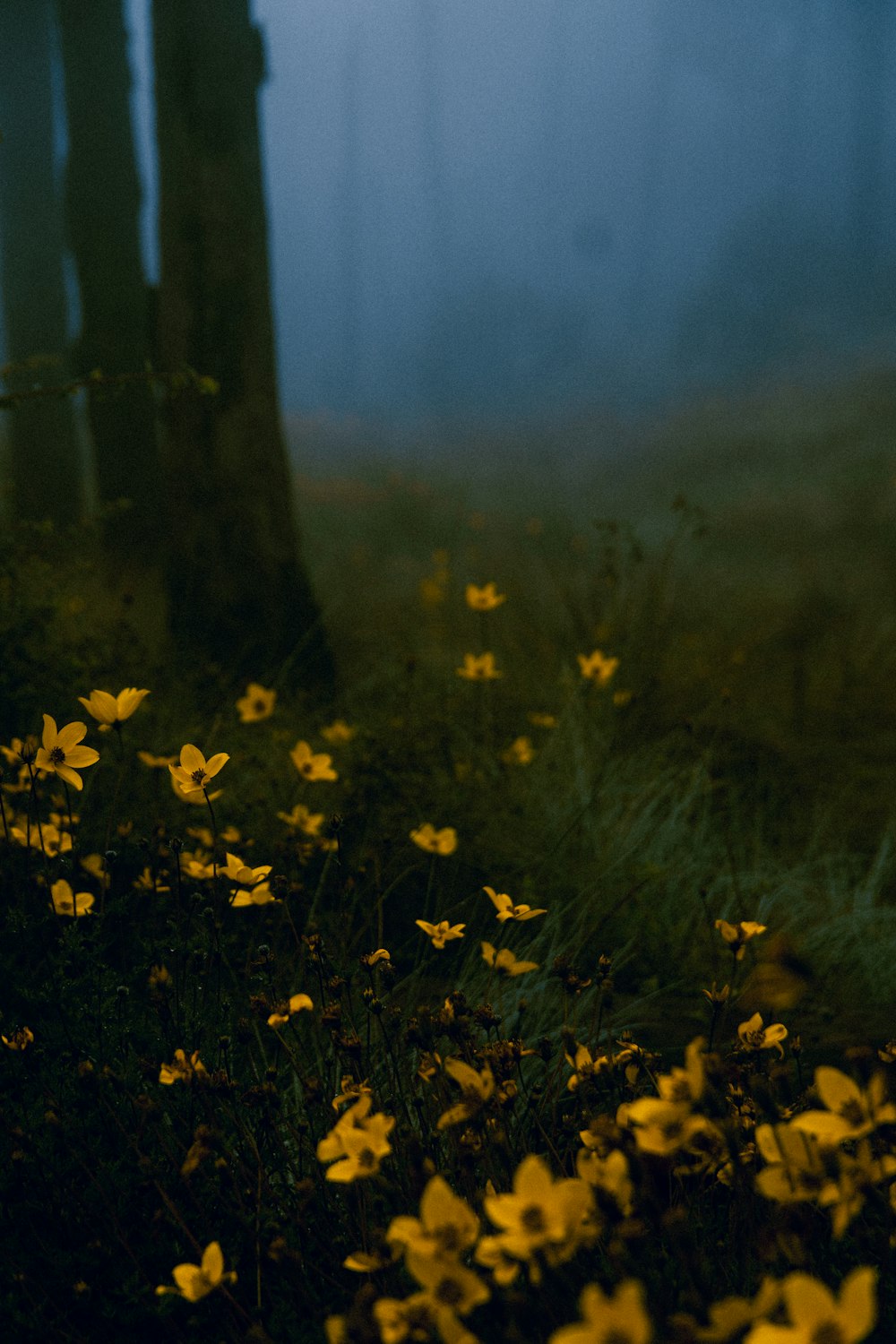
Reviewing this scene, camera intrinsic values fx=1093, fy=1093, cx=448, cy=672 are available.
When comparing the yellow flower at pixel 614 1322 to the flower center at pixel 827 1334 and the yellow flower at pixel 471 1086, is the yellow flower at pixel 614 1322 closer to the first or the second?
the flower center at pixel 827 1334

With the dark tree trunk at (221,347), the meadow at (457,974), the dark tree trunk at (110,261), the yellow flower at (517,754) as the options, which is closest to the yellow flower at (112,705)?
the meadow at (457,974)

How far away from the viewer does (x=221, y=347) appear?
4.62 metres

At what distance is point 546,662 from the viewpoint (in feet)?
15.0

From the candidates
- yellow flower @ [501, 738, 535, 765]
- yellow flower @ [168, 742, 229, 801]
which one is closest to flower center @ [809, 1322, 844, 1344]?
yellow flower @ [168, 742, 229, 801]

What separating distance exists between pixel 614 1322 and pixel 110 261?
6939 mm

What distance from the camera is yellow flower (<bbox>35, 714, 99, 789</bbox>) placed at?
1.51 metres

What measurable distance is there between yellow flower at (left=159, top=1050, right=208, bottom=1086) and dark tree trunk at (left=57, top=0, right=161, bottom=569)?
17.5 ft

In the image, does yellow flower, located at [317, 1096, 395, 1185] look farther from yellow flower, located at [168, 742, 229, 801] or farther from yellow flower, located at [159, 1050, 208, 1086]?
yellow flower, located at [168, 742, 229, 801]

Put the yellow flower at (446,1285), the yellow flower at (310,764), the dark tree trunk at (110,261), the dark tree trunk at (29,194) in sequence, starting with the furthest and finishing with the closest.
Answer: the dark tree trunk at (29,194), the dark tree trunk at (110,261), the yellow flower at (310,764), the yellow flower at (446,1285)

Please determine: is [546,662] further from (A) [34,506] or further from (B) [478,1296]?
(A) [34,506]

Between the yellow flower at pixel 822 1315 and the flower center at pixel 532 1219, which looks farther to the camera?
the flower center at pixel 532 1219

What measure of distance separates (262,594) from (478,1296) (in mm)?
3990

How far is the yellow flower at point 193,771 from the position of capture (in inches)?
58.9

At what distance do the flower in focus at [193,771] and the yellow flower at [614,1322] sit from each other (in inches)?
35.3
